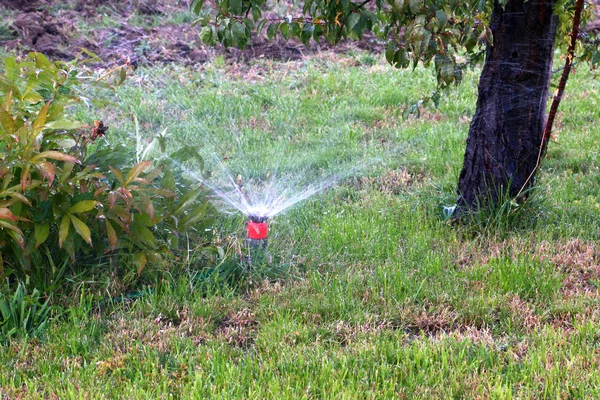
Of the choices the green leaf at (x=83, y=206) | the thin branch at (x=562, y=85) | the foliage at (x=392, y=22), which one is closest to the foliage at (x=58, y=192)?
the green leaf at (x=83, y=206)

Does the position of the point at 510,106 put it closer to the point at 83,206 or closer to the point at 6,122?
the point at 83,206

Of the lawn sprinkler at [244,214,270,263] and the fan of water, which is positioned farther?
the fan of water

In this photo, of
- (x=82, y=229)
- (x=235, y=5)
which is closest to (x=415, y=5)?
(x=235, y=5)

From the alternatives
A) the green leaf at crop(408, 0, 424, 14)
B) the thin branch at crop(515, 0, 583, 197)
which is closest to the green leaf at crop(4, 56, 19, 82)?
the green leaf at crop(408, 0, 424, 14)

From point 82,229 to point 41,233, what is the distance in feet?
0.71

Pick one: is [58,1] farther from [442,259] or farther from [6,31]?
[442,259]

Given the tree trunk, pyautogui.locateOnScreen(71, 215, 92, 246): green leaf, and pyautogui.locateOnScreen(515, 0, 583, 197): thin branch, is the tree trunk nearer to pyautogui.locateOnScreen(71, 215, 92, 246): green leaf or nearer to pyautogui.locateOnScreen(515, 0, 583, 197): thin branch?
pyautogui.locateOnScreen(515, 0, 583, 197): thin branch

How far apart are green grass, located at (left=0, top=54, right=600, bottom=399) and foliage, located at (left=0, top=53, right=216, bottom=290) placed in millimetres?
275

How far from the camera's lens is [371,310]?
315cm

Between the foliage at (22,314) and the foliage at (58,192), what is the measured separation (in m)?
0.12

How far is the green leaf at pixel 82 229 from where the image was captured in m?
2.84

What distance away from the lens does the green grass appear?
257 cm

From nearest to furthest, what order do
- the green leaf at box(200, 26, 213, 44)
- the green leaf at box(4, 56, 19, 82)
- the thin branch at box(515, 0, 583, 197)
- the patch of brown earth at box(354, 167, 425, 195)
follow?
the green leaf at box(4, 56, 19, 82) < the green leaf at box(200, 26, 213, 44) < the thin branch at box(515, 0, 583, 197) < the patch of brown earth at box(354, 167, 425, 195)

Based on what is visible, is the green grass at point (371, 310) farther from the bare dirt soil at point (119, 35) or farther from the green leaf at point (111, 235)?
the bare dirt soil at point (119, 35)
